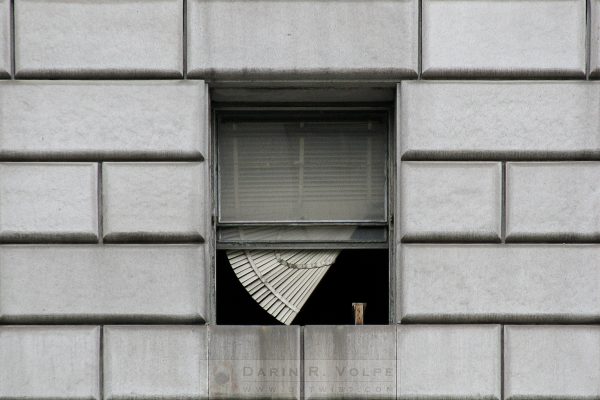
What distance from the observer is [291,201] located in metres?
5.54

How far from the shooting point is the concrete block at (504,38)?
17.0ft

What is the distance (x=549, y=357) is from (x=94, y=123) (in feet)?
13.5

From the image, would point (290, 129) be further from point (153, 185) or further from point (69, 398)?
point (69, 398)

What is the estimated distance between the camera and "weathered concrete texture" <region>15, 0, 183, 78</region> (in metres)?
5.17

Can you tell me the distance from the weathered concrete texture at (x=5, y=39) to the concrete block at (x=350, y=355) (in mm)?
3207

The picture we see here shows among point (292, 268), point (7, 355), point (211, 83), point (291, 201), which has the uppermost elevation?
point (211, 83)

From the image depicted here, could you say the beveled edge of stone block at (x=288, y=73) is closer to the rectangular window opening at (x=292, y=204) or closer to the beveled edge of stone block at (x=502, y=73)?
the beveled edge of stone block at (x=502, y=73)

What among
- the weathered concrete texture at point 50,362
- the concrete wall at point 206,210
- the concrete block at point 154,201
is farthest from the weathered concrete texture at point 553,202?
the weathered concrete texture at point 50,362

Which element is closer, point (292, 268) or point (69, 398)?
point (69, 398)

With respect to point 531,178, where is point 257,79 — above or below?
above

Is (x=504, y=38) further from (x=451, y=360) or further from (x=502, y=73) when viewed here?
(x=451, y=360)

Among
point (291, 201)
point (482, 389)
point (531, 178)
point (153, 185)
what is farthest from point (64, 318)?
point (531, 178)

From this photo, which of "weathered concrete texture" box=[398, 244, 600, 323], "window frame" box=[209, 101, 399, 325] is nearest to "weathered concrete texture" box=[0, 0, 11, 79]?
"window frame" box=[209, 101, 399, 325]

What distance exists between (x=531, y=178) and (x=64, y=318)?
12.8ft
